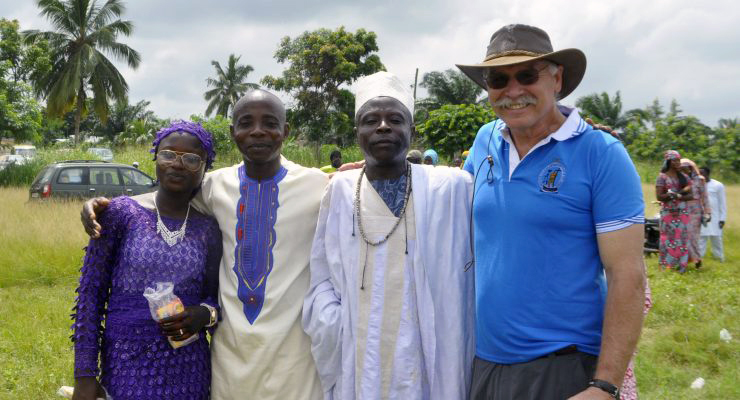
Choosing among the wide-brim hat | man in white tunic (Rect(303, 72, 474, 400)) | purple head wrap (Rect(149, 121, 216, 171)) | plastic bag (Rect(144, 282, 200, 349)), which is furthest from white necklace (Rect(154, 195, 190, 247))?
the wide-brim hat

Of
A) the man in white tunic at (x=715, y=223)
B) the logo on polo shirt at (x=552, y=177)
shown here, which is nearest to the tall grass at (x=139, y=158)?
the man in white tunic at (x=715, y=223)

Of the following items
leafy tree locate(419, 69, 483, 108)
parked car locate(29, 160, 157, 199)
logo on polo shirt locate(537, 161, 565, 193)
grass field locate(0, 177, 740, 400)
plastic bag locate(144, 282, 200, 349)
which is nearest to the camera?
logo on polo shirt locate(537, 161, 565, 193)

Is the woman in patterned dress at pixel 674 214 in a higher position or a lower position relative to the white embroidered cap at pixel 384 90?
lower

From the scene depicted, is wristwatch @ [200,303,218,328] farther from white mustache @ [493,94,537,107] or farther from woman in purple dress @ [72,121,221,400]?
white mustache @ [493,94,537,107]

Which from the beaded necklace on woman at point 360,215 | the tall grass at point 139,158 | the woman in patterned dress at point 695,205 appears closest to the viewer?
the beaded necklace on woman at point 360,215

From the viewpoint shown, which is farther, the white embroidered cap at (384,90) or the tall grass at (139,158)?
the tall grass at (139,158)

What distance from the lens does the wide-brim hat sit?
2.26m

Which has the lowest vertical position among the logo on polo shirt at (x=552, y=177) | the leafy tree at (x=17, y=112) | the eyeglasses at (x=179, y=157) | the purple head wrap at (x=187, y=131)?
the logo on polo shirt at (x=552, y=177)

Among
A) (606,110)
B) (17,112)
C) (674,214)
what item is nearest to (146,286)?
(674,214)

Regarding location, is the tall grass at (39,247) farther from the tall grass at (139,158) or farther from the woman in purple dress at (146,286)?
the tall grass at (139,158)

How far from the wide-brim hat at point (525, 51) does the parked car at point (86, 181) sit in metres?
11.7

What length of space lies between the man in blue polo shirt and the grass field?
9.46 ft

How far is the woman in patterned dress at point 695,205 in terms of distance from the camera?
9.62 meters

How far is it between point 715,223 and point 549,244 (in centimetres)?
1022
